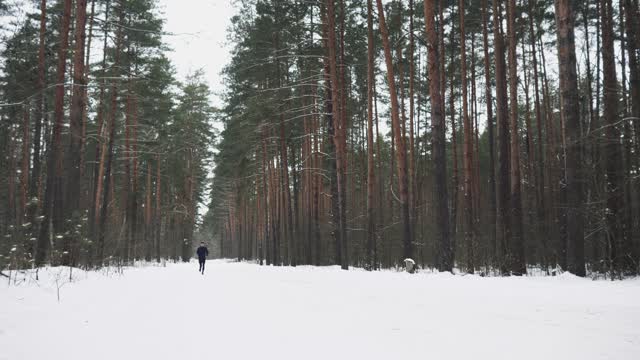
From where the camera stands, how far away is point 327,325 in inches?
157

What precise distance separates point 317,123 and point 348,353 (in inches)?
836

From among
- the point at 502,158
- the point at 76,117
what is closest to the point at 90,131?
the point at 76,117

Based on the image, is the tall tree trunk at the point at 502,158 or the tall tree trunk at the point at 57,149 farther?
the tall tree trunk at the point at 57,149

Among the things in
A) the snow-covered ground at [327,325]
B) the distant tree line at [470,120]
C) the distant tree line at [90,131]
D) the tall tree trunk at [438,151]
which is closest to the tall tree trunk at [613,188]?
the distant tree line at [470,120]

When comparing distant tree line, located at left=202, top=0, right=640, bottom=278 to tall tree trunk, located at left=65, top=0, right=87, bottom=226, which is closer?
distant tree line, located at left=202, top=0, right=640, bottom=278

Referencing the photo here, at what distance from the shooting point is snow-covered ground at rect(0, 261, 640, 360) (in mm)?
2904

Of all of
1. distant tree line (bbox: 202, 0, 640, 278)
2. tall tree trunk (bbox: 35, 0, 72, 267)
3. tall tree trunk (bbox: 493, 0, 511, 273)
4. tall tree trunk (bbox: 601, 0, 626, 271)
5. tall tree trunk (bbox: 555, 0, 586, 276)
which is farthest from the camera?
tall tree trunk (bbox: 35, 0, 72, 267)

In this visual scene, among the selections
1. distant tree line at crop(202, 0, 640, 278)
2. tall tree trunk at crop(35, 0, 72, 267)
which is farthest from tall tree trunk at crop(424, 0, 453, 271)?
tall tree trunk at crop(35, 0, 72, 267)

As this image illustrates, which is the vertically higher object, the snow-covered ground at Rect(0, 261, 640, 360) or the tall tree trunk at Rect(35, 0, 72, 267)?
the tall tree trunk at Rect(35, 0, 72, 267)

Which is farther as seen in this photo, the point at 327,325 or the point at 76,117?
the point at 76,117

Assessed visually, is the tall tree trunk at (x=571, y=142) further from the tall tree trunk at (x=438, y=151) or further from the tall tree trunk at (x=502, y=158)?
the tall tree trunk at (x=438, y=151)

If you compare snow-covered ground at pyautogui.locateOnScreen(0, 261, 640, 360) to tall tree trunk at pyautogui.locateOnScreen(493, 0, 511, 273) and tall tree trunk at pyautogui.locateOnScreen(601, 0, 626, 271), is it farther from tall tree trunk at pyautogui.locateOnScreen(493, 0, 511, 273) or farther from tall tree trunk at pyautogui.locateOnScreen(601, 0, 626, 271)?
tall tree trunk at pyautogui.locateOnScreen(493, 0, 511, 273)

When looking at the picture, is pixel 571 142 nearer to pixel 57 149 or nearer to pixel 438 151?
pixel 438 151

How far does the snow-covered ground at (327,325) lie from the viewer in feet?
9.53
